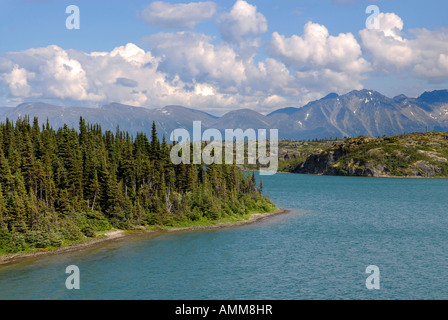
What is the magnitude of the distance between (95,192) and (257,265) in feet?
142

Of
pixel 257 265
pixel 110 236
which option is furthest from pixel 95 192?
pixel 257 265

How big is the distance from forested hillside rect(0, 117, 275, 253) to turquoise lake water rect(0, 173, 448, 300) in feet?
24.7

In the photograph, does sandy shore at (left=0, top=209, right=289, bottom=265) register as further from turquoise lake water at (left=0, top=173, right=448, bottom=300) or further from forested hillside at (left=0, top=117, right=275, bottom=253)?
turquoise lake water at (left=0, top=173, right=448, bottom=300)

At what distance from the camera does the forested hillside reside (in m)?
69.4

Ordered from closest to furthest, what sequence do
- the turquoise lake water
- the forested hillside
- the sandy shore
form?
the turquoise lake water
the sandy shore
the forested hillside

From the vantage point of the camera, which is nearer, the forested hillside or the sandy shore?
the sandy shore

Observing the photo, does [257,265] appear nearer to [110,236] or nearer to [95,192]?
[110,236]

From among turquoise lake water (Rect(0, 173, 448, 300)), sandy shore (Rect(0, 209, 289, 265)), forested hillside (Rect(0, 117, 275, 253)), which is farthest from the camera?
forested hillside (Rect(0, 117, 275, 253))

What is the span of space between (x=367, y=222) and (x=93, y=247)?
219ft

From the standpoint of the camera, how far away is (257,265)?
201ft

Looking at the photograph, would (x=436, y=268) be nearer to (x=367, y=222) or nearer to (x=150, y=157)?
(x=367, y=222)

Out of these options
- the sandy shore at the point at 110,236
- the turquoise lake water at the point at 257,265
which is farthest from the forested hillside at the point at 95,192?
the turquoise lake water at the point at 257,265

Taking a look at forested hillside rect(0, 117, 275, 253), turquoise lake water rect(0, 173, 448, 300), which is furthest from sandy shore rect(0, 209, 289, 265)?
turquoise lake water rect(0, 173, 448, 300)

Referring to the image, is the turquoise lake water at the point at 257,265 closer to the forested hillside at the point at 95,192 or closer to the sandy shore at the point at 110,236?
the sandy shore at the point at 110,236
